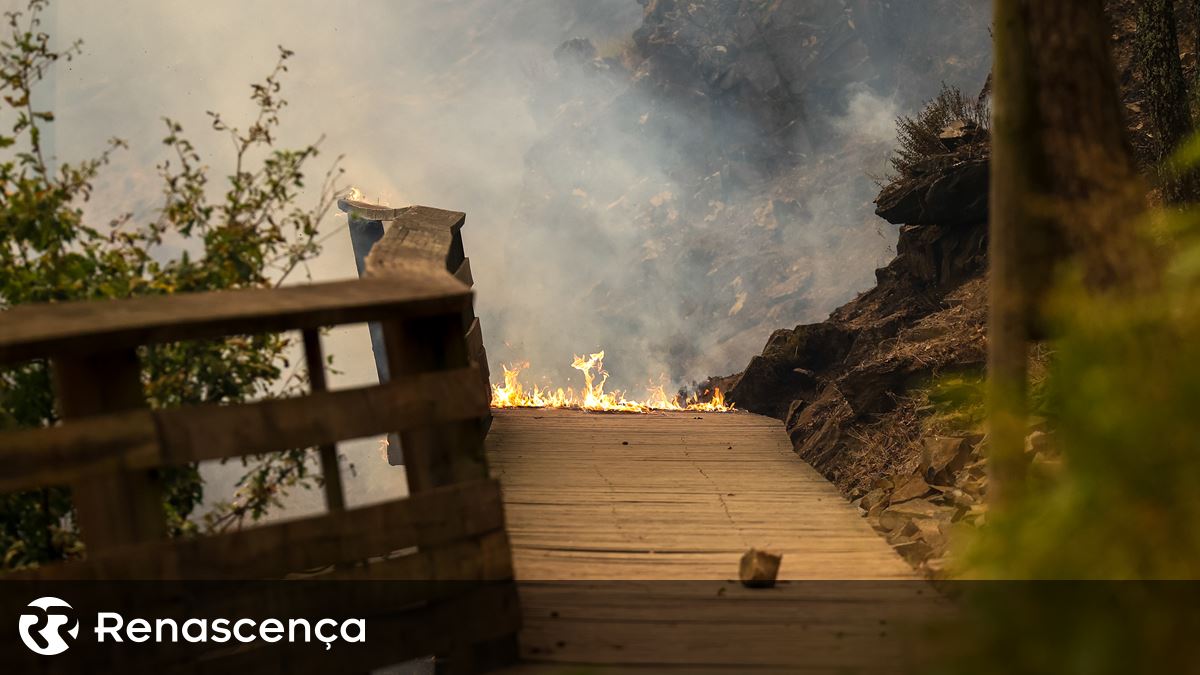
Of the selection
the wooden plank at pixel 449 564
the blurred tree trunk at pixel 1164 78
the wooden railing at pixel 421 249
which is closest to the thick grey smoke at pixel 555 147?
the wooden railing at pixel 421 249

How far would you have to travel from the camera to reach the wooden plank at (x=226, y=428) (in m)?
2.91

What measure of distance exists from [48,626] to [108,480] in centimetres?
41

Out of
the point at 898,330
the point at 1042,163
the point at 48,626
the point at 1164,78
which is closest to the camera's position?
the point at 48,626

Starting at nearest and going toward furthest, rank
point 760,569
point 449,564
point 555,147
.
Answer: point 449,564
point 760,569
point 555,147

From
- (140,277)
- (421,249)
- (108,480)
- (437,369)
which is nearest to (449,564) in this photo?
(437,369)

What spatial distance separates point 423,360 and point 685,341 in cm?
5326

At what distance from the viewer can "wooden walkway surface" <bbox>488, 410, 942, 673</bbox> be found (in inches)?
162

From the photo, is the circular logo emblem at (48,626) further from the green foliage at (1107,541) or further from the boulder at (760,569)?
the boulder at (760,569)

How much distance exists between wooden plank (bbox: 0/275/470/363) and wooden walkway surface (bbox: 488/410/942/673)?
52.5 inches

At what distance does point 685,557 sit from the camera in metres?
5.78

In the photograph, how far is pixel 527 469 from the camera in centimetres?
827

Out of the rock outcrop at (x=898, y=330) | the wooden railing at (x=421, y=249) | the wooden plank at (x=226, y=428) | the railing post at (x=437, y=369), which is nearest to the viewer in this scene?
the wooden plank at (x=226, y=428)

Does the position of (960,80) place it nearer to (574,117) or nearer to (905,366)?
(574,117)

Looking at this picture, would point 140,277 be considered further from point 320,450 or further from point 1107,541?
point 1107,541
